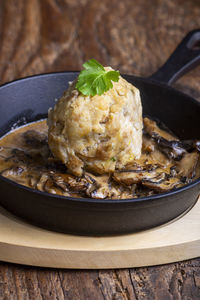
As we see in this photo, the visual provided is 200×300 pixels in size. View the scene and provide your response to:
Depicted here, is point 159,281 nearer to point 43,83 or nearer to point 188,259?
point 188,259

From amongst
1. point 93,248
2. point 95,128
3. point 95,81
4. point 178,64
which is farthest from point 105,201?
point 178,64

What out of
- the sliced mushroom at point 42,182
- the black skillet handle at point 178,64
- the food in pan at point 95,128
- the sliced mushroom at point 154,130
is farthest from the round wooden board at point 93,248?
the black skillet handle at point 178,64

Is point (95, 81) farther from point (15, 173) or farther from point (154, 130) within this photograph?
point (154, 130)

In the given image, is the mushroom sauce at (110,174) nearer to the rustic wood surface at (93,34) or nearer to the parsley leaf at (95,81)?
the parsley leaf at (95,81)

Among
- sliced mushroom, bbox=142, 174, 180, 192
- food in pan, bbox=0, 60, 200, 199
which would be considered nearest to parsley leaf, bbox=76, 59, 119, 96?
food in pan, bbox=0, 60, 200, 199

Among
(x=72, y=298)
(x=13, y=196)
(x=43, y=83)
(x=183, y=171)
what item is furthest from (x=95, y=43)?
(x=72, y=298)

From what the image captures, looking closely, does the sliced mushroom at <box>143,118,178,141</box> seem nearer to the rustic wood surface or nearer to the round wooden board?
the round wooden board
